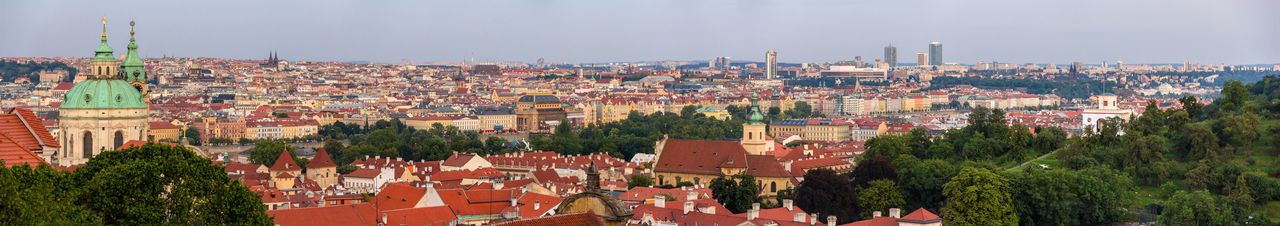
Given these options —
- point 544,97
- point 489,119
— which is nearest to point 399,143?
point 489,119

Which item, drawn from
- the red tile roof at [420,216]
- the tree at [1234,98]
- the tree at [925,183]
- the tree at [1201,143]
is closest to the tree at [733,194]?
the tree at [925,183]

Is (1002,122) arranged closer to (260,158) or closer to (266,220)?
(260,158)

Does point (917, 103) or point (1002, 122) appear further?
point (917, 103)

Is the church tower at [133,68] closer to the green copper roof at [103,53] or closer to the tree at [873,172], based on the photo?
the green copper roof at [103,53]

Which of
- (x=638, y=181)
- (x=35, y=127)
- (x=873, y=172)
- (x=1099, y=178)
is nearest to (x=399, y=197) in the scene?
(x=35, y=127)

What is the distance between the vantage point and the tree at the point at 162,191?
16.0 metres

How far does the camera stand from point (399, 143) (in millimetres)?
65125

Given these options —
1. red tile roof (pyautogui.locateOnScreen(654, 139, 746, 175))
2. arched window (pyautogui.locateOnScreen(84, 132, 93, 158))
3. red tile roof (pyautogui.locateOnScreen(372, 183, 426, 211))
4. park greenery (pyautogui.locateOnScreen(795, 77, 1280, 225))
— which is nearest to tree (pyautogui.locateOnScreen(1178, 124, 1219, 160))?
park greenery (pyautogui.locateOnScreen(795, 77, 1280, 225))

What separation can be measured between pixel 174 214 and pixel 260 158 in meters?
42.2

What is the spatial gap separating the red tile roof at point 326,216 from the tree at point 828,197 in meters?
11.7

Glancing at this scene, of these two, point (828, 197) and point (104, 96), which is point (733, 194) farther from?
point (104, 96)

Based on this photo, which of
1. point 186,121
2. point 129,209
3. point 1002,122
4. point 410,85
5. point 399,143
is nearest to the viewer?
point 129,209

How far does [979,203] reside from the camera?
31.6 meters

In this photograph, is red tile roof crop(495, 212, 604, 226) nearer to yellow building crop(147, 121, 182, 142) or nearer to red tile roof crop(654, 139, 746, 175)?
red tile roof crop(654, 139, 746, 175)
